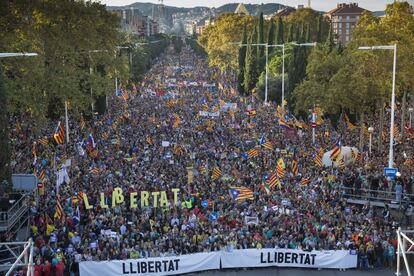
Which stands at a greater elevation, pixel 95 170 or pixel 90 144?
pixel 90 144

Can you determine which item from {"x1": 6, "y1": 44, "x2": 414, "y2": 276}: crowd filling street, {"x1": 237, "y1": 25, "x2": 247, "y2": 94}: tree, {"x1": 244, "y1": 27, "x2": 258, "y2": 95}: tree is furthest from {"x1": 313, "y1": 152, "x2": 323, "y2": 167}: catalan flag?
{"x1": 237, "y1": 25, "x2": 247, "y2": 94}: tree

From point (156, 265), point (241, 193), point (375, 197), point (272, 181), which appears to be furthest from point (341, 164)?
point (156, 265)

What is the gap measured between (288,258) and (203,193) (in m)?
7.26

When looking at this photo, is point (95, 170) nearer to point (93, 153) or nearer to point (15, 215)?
point (93, 153)

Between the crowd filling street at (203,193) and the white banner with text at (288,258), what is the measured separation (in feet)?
1.31

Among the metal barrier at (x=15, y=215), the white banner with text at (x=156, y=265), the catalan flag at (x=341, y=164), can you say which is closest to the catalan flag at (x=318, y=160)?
the catalan flag at (x=341, y=164)

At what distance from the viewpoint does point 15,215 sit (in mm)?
23484

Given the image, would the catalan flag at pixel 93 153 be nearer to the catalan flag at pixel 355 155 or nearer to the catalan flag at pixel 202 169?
the catalan flag at pixel 202 169

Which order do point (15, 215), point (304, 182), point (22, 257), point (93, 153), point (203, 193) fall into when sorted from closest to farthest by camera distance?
point (22, 257) < point (15, 215) < point (203, 193) < point (304, 182) < point (93, 153)

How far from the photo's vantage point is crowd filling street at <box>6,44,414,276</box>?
2311cm

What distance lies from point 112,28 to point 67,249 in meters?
33.8

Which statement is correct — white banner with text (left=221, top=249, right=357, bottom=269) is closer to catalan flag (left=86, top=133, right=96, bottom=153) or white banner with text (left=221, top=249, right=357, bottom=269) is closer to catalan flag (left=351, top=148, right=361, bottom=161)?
catalan flag (left=351, top=148, right=361, bottom=161)

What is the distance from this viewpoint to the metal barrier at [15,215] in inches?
882

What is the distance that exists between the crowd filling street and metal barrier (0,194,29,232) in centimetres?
53
